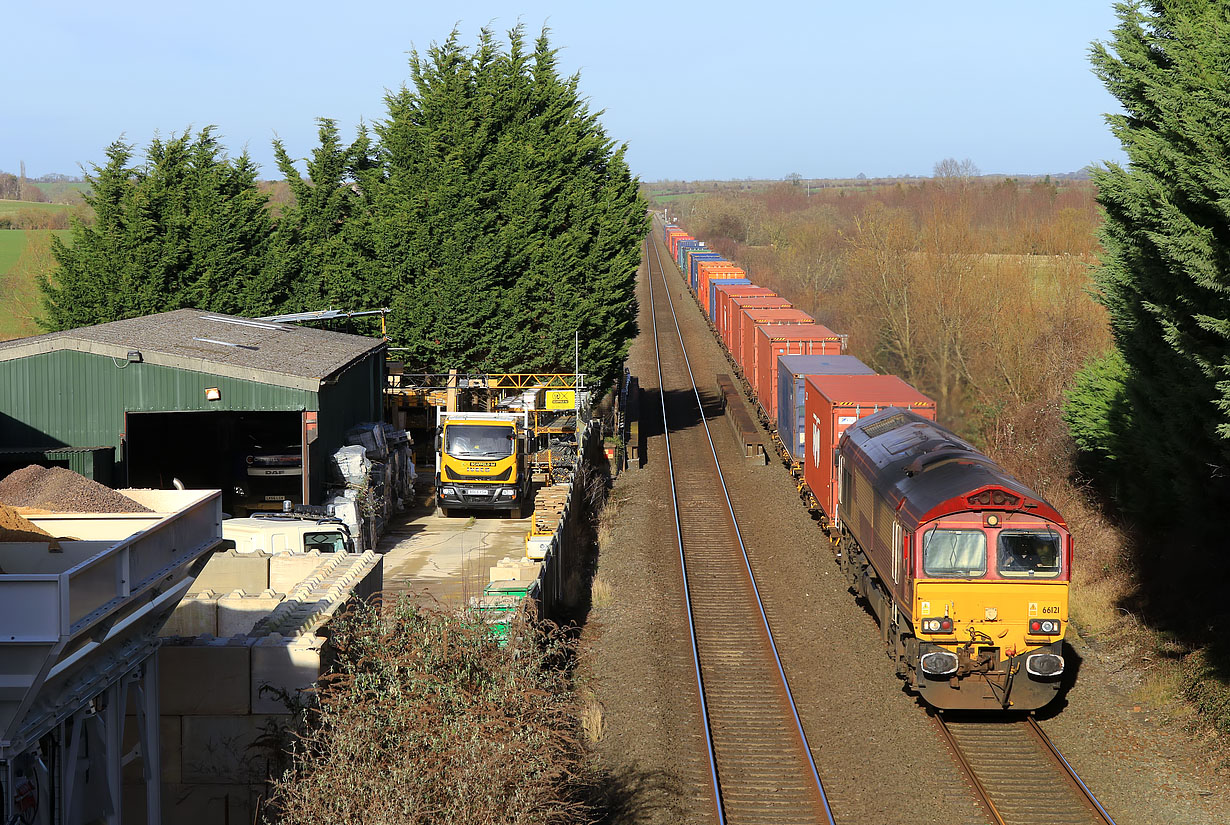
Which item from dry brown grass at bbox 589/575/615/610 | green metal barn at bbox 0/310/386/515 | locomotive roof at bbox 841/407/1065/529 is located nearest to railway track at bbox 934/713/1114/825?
locomotive roof at bbox 841/407/1065/529

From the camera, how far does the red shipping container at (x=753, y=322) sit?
37.4 m

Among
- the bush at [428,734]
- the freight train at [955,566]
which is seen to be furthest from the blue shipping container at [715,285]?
the bush at [428,734]

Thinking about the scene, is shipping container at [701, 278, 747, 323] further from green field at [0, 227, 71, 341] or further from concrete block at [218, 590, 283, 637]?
concrete block at [218, 590, 283, 637]

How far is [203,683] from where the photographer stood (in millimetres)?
11266

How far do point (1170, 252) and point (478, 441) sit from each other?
54.6ft

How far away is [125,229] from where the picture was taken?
108 feet

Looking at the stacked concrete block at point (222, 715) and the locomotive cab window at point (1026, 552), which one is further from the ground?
the locomotive cab window at point (1026, 552)

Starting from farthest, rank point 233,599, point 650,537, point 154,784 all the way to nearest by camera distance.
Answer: point 650,537 → point 233,599 → point 154,784

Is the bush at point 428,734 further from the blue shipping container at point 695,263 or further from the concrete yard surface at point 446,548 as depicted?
the blue shipping container at point 695,263

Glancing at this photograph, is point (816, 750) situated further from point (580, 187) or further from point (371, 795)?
point (580, 187)

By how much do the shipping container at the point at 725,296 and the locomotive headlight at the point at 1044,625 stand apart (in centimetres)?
3263

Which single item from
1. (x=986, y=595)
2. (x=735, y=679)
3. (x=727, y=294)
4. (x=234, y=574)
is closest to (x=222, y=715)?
(x=234, y=574)

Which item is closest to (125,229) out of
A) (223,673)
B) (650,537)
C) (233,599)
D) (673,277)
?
(650,537)

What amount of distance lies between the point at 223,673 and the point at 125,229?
2576 cm
